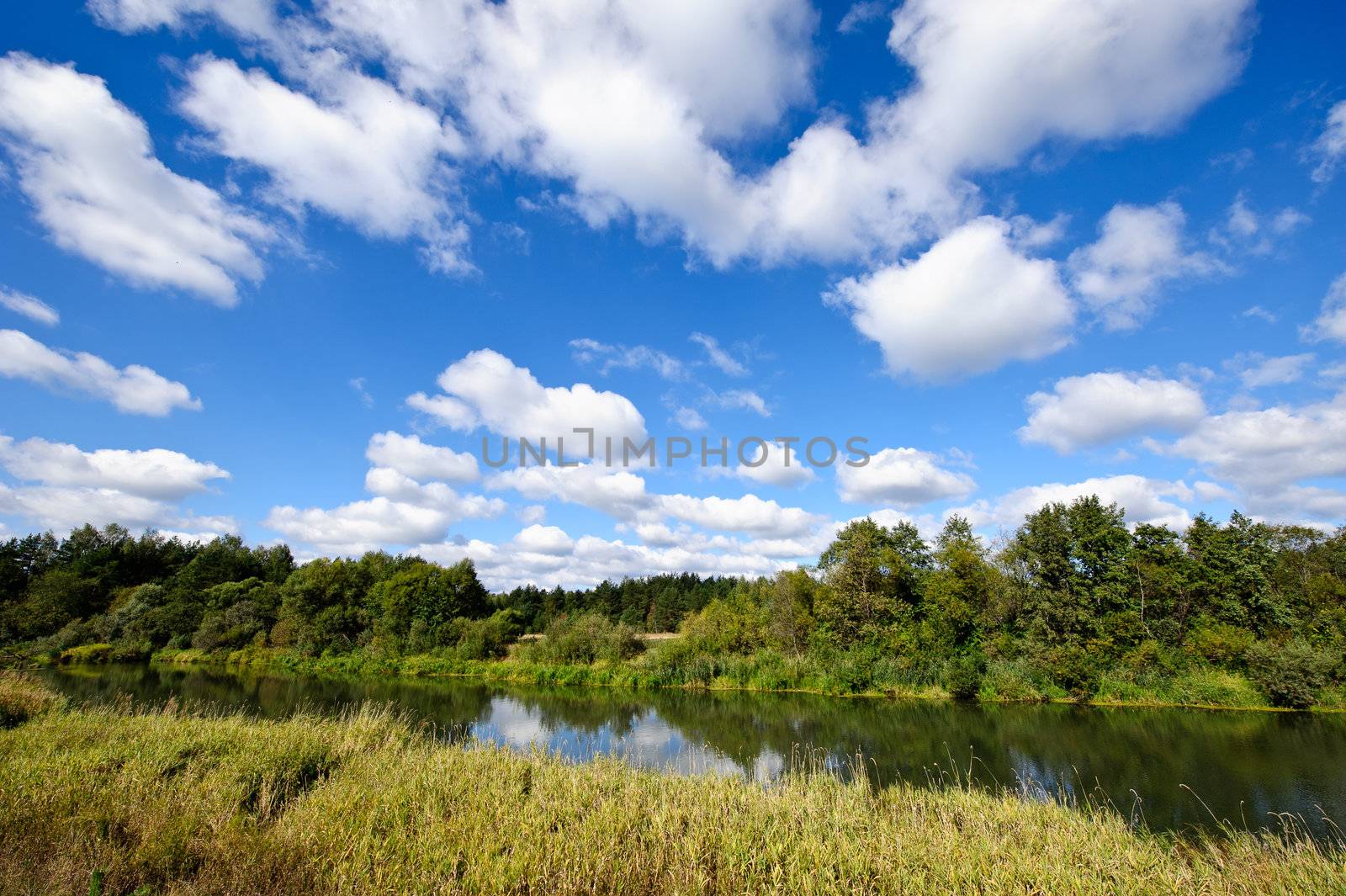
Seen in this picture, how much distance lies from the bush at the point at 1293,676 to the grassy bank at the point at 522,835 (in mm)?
27359

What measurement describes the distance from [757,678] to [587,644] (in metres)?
14.5

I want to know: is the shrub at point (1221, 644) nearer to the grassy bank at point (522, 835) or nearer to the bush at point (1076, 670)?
the bush at point (1076, 670)

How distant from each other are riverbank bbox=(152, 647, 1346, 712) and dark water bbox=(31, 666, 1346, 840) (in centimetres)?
196

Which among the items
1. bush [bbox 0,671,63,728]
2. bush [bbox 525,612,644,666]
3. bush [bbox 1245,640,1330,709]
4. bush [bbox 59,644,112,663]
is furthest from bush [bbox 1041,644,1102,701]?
bush [bbox 59,644,112,663]

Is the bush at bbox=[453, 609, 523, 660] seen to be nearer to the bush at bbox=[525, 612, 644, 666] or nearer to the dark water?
the bush at bbox=[525, 612, 644, 666]

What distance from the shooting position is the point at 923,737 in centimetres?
2378

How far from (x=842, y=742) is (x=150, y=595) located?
67.8 metres

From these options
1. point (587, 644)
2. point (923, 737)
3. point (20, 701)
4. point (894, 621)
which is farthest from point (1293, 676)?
point (20, 701)

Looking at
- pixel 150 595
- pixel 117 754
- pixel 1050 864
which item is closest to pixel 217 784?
pixel 117 754

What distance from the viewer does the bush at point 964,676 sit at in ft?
114

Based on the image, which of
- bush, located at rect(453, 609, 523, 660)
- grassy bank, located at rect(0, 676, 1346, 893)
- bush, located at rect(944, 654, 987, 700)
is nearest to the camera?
grassy bank, located at rect(0, 676, 1346, 893)

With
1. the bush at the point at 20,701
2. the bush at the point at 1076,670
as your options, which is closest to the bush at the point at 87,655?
the bush at the point at 20,701

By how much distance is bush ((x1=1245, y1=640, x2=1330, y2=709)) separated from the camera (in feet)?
93.6

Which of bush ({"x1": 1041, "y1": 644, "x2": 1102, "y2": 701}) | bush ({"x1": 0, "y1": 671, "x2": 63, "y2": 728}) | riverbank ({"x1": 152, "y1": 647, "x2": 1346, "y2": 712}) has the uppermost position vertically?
bush ({"x1": 0, "y1": 671, "x2": 63, "y2": 728})
